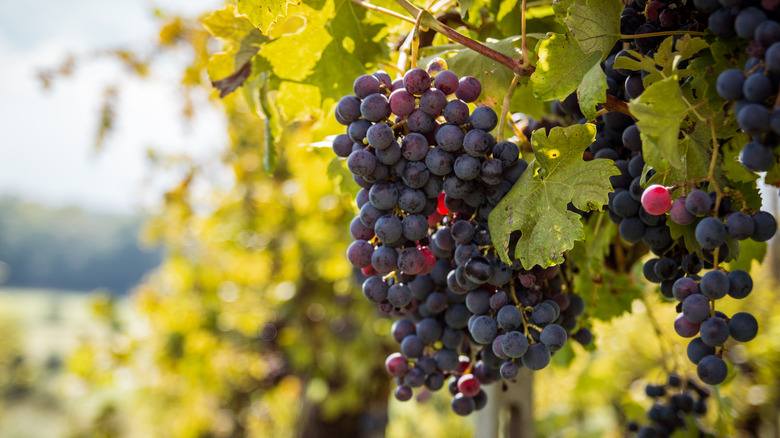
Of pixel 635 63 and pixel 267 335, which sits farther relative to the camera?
pixel 267 335

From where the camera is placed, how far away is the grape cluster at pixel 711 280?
56cm

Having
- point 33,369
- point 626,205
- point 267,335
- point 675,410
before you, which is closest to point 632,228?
point 626,205

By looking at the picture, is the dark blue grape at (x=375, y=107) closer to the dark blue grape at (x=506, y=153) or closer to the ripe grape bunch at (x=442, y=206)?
the ripe grape bunch at (x=442, y=206)

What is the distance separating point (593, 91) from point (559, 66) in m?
0.08

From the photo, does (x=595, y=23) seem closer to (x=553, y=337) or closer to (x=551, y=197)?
(x=551, y=197)

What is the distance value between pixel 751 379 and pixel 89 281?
4780 cm

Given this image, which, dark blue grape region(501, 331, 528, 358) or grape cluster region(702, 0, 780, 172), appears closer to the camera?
grape cluster region(702, 0, 780, 172)

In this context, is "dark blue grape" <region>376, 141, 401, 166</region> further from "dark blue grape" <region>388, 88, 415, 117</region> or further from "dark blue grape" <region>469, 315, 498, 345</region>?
"dark blue grape" <region>469, 315, 498, 345</region>

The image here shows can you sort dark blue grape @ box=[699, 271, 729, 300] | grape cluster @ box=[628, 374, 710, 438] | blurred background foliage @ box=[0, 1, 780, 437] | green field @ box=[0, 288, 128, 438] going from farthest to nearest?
green field @ box=[0, 288, 128, 438] → blurred background foliage @ box=[0, 1, 780, 437] → grape cluster @ box=[628, 374, 710, 438] → dark blue grape @ box=[699, 271, 729, 300]

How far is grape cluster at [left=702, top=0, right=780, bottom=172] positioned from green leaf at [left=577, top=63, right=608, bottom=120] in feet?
0.43

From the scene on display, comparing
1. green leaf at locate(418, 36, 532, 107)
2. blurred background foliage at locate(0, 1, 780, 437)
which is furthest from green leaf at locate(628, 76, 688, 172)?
blurred background foliage at locate(0, 1, 780, 437)

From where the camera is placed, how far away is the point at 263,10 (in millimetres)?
735

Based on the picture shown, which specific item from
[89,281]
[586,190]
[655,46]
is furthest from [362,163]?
[89,281]

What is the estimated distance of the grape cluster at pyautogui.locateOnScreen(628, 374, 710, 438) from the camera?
119cm
